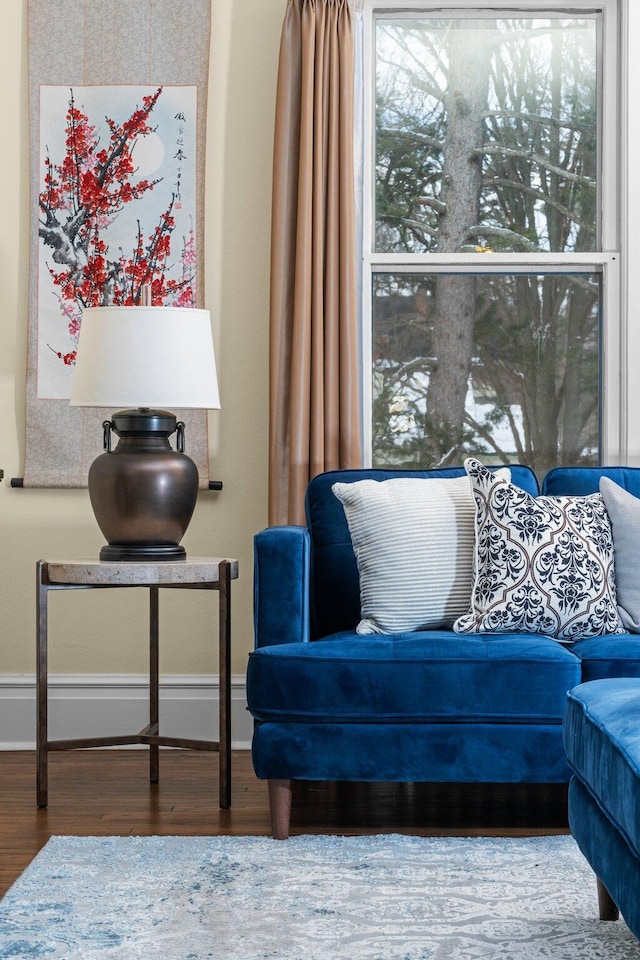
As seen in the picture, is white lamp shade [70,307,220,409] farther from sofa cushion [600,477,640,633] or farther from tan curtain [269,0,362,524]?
sofa cushion [600,477,640,633]

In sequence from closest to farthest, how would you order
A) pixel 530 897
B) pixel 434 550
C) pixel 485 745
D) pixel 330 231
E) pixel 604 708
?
pixel 604 708 < pixel 530 897 < pixel 485 745 < pixel 434 550 < pixel 330 231

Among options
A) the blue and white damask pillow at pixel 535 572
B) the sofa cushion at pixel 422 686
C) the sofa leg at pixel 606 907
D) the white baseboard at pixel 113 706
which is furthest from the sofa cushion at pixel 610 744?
the white baseboard at pixel 113 706

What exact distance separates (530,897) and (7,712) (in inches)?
83.0

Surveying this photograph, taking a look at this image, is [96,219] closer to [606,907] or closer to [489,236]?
[489,236]

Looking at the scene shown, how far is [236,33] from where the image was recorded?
363 cm

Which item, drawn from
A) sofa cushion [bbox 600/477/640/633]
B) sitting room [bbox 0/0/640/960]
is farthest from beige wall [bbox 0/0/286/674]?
sofa cushion [bbox 600/477/640/633]

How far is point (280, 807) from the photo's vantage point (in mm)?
2521

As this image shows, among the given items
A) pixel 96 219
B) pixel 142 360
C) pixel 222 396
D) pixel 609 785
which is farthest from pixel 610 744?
pixel 96 219

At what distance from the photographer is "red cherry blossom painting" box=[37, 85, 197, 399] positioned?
360 centimetres

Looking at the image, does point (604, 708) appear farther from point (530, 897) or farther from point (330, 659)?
point (330, 659)

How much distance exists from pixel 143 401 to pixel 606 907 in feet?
5.55

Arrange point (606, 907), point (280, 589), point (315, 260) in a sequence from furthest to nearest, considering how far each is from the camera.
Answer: point (315, 260), point (280, 589), point (606, 907)

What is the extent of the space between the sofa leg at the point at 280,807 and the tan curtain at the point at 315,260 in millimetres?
1122

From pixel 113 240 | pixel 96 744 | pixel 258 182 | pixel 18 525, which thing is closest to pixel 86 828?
pixel 96 744
